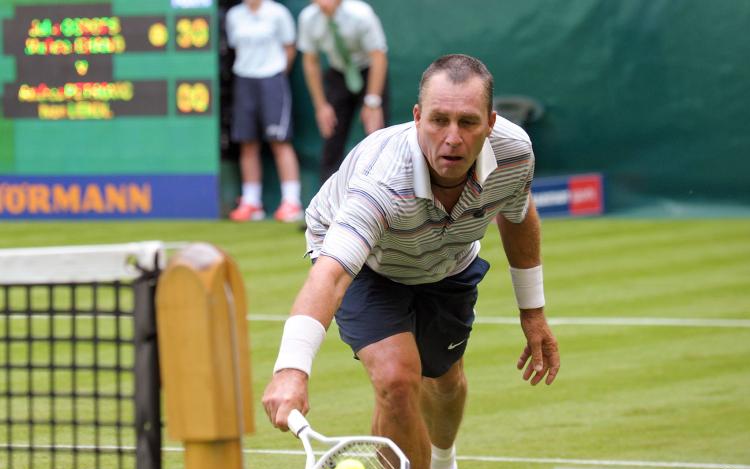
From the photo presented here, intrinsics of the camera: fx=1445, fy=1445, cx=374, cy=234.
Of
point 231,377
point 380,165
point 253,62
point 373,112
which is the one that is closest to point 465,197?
point 380,165

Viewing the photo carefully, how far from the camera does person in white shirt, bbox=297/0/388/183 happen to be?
12594 mm

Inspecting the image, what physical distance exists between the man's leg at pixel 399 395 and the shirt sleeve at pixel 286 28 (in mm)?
10101

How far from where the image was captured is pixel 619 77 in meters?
14.6

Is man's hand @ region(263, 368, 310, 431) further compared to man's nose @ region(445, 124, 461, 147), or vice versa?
man's nose @ region(445, 124, 461, 147)

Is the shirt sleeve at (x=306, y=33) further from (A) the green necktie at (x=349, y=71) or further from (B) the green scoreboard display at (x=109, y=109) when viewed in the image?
(B) the green scoreboard display at (x=109, y=109)

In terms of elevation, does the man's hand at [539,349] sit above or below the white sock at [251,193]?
above

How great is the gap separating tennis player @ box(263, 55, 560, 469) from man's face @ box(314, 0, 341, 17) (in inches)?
298

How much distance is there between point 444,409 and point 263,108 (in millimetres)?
9610

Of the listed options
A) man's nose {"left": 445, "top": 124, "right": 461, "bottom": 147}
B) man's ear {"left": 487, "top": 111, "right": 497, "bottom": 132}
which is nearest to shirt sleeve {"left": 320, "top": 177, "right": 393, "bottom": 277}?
man's nose {"left": 445, "top": 124, "right": 461, "bottom": 147}

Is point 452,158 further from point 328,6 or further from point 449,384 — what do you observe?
point 328,6

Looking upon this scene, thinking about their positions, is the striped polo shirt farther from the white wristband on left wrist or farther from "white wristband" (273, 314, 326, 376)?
the white wristband on left wrist

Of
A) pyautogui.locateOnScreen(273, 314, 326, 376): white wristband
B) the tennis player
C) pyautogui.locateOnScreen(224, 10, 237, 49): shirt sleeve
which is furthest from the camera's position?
pyautogui.locateOnScreen(224, 10, 237, 49): shirt sleeve

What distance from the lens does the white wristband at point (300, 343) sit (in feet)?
11.7

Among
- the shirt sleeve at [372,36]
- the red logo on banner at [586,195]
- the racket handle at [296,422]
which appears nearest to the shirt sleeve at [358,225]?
the racket handle at [296,422]
